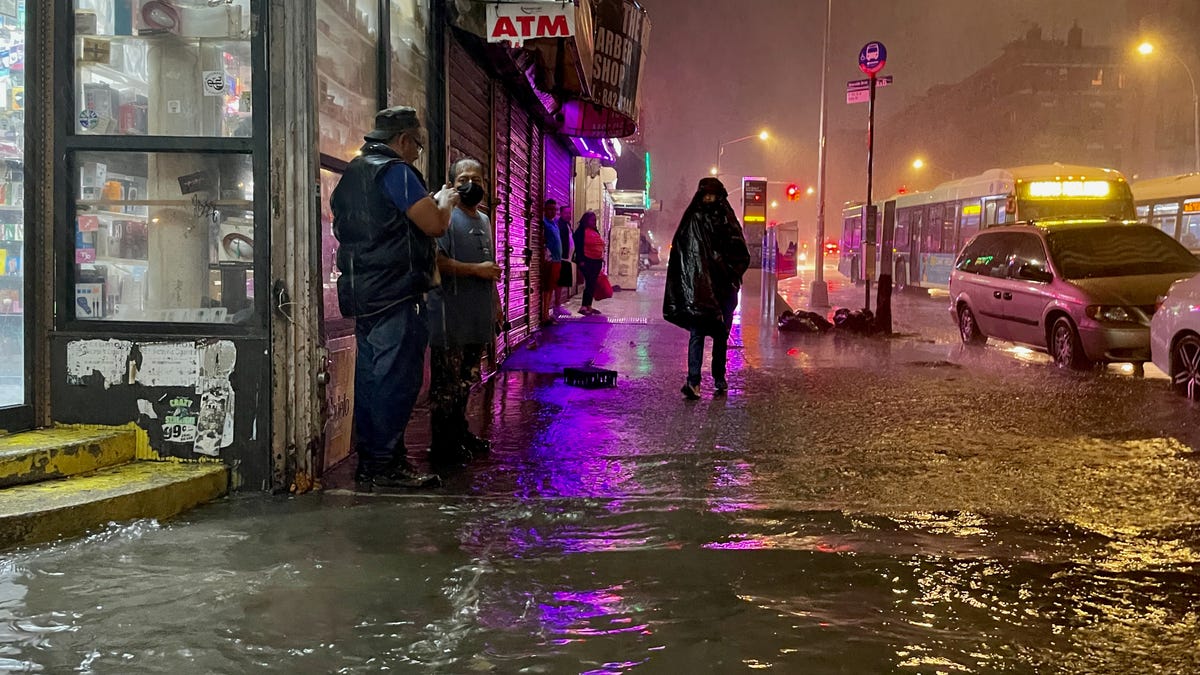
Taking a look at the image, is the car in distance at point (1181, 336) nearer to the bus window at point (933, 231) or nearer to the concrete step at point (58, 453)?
the concrete step at point (58, 453)

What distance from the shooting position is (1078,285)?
10.0 m

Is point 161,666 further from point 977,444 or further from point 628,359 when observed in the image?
point 628,359

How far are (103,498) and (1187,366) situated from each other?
8.48 metres

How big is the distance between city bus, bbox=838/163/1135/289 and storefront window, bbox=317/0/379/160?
10.8 metres

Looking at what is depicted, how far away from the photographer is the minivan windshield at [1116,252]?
10.2 m

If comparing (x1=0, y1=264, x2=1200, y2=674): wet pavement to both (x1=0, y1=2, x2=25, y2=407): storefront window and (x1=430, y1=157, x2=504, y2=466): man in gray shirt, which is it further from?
(x1=0, y1=2, x2=25, y2=407): storefront window

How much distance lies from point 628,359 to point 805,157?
5621 inches

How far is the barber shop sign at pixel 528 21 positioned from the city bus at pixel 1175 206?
52.0 feet

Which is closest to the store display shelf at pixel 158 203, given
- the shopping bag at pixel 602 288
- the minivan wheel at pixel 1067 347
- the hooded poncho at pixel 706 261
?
the hooded poncho at pixel 706 261

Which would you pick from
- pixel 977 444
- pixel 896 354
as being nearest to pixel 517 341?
pixel 896 354

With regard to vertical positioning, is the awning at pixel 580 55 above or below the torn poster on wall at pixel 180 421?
above

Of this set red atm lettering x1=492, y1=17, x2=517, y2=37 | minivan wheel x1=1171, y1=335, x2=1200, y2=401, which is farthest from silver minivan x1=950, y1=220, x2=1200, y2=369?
red atm lettering x1=492, y1=17, x2=517, y2=37

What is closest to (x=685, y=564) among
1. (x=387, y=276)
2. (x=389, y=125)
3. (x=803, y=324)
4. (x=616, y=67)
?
(x=387, y=276)

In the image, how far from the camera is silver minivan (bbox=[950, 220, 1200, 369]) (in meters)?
9.58
